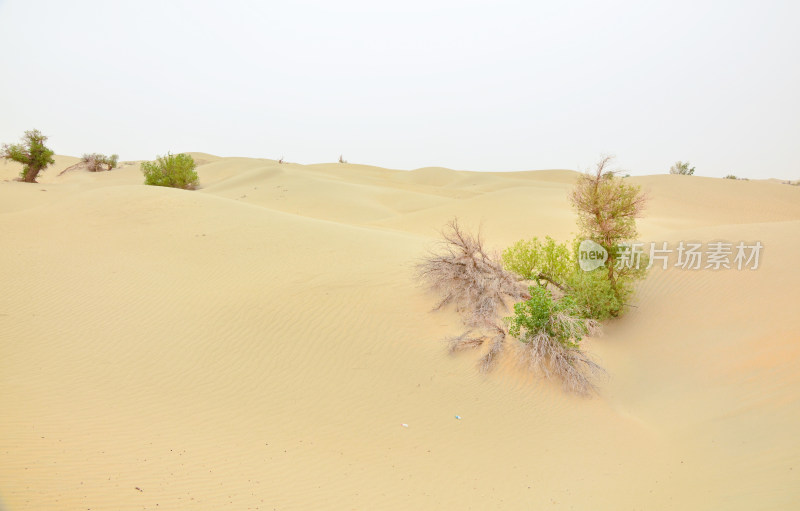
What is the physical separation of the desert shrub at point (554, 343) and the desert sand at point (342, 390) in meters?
0.28

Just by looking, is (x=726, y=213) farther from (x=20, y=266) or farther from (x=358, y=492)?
(x=20, y=266)

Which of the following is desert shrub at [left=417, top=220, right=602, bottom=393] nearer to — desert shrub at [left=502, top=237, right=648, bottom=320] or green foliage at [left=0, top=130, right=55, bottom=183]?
desert shrub at [left=502, top=237, right=648, bottom=320]

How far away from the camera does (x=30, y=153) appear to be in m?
27.8

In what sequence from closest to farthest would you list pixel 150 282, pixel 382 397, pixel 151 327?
pixel 382 397, pixel 151 327, pixel 150 282

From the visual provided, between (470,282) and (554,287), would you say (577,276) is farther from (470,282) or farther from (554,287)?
(470,282)

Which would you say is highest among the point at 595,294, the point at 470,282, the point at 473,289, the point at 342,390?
the point at 470,282

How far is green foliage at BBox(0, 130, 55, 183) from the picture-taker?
1070 inches

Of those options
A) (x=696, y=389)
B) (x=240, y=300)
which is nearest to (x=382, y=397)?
(x=240, y=300)

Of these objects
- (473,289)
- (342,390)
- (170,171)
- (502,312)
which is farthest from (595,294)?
(170,171)

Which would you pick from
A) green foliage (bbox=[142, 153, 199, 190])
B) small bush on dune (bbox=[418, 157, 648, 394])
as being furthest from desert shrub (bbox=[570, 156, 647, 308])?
green foliage (bbox=[142, 153, 199, 190])

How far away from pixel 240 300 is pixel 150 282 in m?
2.18

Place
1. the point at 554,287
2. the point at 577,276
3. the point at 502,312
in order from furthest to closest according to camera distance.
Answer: the point at 554,287 → the point at 577,276 → the point at 502,312

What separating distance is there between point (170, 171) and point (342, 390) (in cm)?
2610

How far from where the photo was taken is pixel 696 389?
7.20 m
